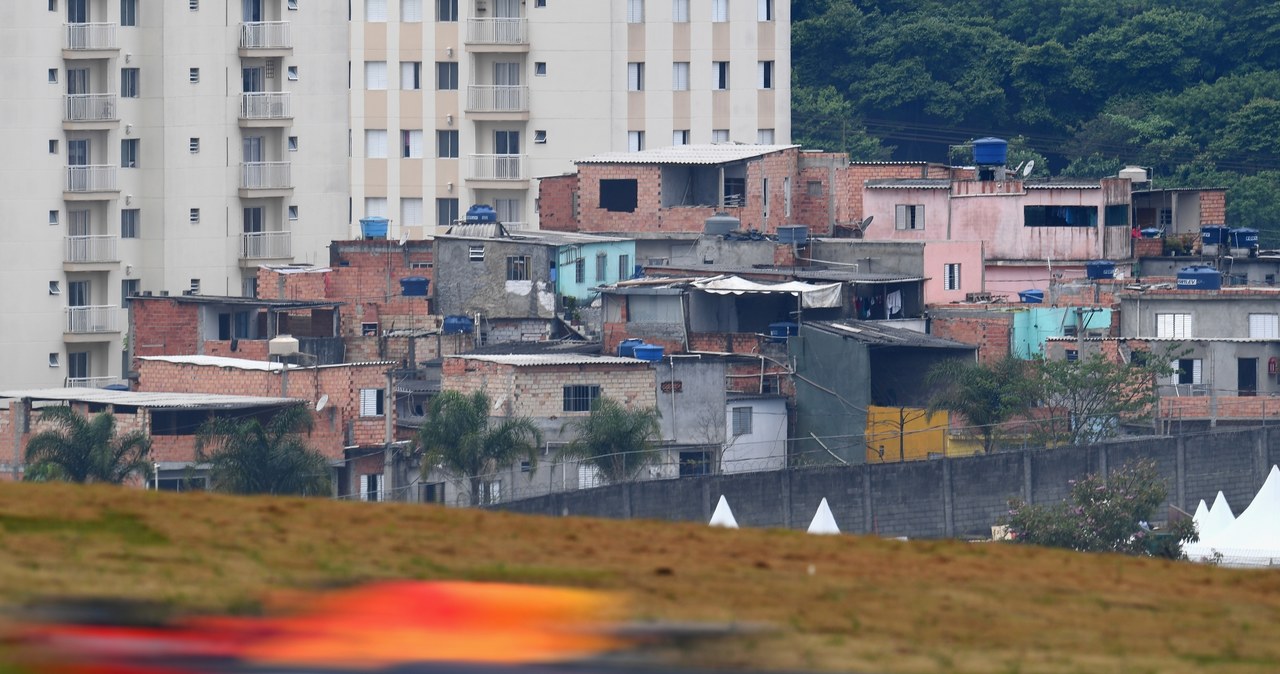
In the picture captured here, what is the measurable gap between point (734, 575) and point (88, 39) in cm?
5431

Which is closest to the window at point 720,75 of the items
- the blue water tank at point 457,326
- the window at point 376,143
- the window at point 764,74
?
the window at point 764,74

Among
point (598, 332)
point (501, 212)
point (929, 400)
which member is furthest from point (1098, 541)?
point (501, 212)

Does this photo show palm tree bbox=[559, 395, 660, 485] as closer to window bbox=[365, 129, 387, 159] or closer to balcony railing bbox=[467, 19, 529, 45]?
balcony railing bbox=[467, 19, 529, 45]

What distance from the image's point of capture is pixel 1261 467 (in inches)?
1831

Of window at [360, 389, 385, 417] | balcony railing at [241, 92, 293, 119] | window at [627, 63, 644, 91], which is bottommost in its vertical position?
window at [360, 389, 385, 417]

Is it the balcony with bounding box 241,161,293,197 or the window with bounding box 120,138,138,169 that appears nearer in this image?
the window with bounding box 120,138,138,169

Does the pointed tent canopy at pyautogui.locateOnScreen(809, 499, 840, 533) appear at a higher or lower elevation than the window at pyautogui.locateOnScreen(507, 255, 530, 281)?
lower

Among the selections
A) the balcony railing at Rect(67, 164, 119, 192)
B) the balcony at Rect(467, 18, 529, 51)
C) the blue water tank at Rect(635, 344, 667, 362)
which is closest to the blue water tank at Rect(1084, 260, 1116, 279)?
the blue water tank at Rect(635, 344, 667, 362)

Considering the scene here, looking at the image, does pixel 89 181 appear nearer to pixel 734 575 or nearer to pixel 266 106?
pixel 266 106

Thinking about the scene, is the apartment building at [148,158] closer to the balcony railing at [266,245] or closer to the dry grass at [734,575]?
the balcony railing at [266,245]

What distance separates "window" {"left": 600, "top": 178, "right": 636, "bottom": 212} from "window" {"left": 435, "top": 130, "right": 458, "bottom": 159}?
2016cm

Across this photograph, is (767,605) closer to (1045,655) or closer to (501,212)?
(1045,655)

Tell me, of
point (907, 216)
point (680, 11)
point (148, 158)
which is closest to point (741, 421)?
point (907, 216)

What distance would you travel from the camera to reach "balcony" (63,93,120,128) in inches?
2731
